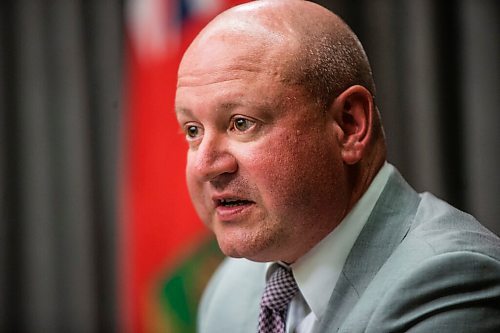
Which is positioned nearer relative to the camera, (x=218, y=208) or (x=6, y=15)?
(x=218, y=208)

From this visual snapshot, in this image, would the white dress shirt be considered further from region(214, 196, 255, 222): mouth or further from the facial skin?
region(214, 196, 255, 222): mouth

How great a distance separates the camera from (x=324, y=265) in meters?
1.29

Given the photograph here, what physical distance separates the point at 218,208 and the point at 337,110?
10.0 inches

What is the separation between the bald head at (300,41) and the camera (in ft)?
3.98

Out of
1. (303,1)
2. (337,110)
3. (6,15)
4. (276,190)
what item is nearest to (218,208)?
(276,190)

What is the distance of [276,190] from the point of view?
47.4 inches

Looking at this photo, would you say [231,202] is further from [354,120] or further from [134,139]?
[134,139]

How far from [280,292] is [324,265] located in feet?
0.35

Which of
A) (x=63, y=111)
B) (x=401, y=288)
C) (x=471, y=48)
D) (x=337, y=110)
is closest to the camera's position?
(x=401, y=288)

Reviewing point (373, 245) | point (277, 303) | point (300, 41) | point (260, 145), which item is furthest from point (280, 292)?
point (300, 41)

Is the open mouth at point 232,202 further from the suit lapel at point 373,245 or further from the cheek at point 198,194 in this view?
the suit lapel at point 373,245

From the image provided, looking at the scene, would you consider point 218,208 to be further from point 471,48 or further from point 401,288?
point 471,48

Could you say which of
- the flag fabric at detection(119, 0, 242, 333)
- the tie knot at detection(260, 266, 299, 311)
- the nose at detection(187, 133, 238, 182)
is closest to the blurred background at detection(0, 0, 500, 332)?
the flag fabric at detection(119, 0, 242, 333)

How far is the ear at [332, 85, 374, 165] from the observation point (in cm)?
126
